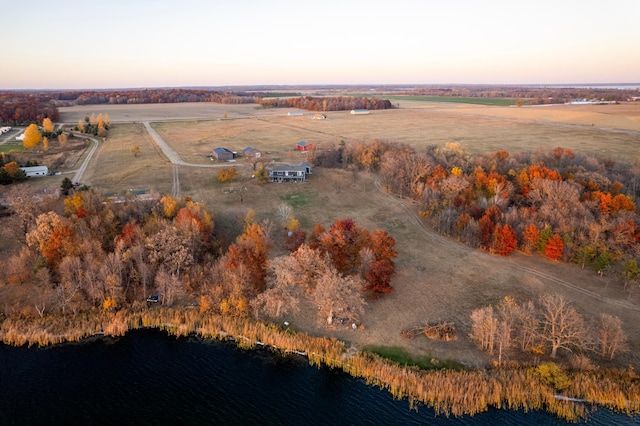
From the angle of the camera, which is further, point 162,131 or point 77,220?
point 162,131

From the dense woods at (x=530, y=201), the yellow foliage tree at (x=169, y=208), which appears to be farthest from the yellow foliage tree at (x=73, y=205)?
the dense woods at (x=530, y=201)

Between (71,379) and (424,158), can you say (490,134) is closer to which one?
(424,158)

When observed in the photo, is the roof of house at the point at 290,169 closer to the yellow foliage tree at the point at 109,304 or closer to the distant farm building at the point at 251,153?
the distant farm building at the point at 251,153

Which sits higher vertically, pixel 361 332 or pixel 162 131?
pixel 162 131

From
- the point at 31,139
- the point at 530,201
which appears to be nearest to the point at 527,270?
the point at 530,201

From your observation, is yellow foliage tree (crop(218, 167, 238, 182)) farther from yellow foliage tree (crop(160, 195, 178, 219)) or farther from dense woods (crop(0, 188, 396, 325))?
dense woods (crop(0, 188, 396, 325))

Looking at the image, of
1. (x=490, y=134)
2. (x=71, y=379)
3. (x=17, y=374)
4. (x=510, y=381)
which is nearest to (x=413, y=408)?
(x=510, y=381)
